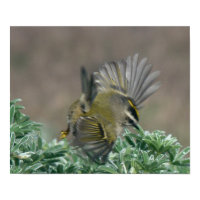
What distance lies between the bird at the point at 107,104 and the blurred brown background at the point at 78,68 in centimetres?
125

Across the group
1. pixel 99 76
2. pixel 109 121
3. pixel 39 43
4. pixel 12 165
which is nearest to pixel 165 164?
pixel 109 121

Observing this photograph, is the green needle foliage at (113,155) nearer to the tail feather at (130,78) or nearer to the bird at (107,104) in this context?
the bird at (107,104)

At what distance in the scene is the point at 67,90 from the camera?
109 inches

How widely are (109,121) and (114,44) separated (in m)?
2.11

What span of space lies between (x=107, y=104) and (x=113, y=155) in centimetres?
17

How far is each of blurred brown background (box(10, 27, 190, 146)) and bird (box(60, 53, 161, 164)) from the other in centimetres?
125

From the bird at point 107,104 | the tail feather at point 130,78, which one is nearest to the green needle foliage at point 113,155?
the bird at point 107,104

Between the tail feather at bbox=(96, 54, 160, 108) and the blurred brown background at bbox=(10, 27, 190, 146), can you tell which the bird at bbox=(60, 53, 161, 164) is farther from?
the blurred brown background at bbox=(10, 27, 190, 146)

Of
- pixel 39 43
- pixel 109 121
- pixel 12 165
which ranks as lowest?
pixel 12 165

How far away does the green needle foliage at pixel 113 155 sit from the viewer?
1062mm

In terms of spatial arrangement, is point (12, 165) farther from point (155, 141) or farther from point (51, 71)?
point (51, 71)

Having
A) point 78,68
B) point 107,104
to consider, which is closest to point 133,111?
point 107,104

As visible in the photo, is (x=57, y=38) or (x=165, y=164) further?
(x=57, y=38)

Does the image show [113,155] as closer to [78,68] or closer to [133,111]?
[133,111]
